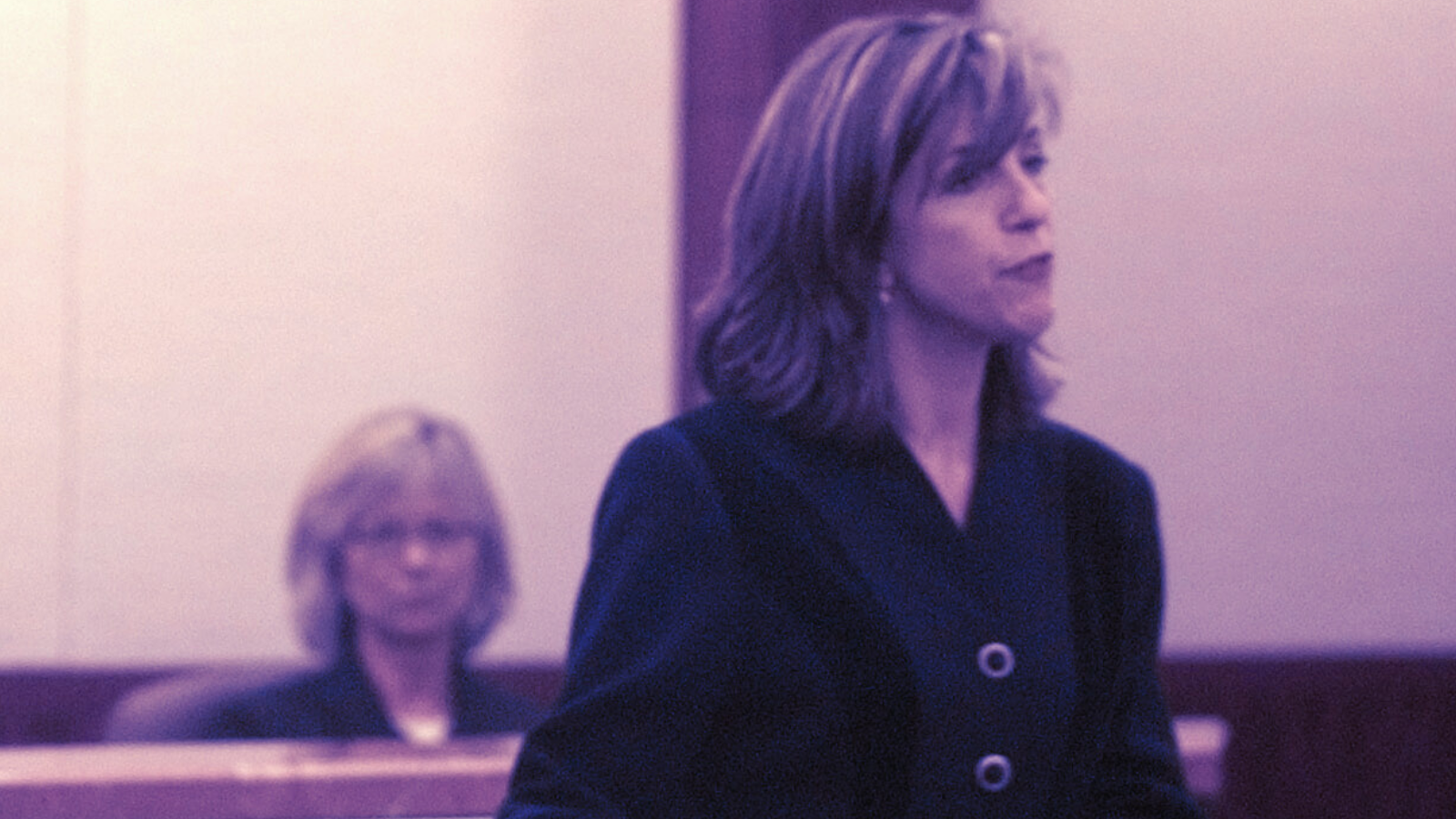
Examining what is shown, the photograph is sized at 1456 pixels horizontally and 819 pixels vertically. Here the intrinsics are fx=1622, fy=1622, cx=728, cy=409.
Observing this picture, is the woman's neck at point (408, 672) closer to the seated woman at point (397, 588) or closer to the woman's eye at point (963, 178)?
the seated woman at point (397, 588)

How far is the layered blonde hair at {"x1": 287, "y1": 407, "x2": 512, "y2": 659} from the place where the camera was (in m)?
2.63

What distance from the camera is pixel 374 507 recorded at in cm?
262

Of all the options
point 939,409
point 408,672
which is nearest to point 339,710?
point 408,672

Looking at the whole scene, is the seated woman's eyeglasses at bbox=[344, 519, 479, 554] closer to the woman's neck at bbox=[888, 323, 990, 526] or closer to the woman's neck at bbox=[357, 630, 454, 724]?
the woman's neck at bbox=[357, 630, 454, 724]

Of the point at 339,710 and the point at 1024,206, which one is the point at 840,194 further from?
the point at 339,710

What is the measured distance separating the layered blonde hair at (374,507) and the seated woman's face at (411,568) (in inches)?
0.6

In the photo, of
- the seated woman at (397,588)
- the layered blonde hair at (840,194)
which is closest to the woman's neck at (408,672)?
the seated woman at (397,588)

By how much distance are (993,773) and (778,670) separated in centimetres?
16

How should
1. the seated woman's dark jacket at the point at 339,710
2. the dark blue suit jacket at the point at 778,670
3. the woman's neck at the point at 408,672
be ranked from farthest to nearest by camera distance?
1. the woman's neck at the point at 408,672
2. the seated woman's dark jacket at the point at 339,710
3. the dark blue suit jacket at the point at 778,670

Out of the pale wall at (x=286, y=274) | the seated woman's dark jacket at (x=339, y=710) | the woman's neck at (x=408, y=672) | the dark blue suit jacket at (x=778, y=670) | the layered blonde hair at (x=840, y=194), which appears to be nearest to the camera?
the dark blue suit jacket at (x=778, y=670)

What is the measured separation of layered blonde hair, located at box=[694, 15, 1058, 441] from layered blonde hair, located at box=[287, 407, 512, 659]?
5.00 ft

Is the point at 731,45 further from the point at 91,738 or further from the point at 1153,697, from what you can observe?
the point at 1153,697

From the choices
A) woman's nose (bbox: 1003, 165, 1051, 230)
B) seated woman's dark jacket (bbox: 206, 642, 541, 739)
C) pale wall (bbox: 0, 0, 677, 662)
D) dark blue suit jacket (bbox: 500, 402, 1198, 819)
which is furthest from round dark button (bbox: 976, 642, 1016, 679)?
pale wall (bbox: 0, 0, 677, 662)

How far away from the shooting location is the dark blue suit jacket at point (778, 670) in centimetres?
101
